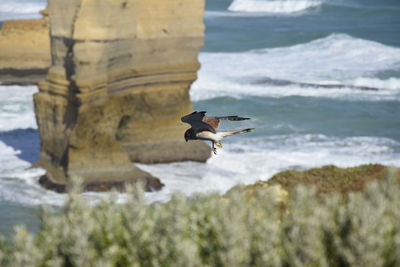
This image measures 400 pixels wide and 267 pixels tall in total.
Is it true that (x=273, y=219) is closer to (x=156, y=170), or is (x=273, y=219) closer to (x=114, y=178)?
(x=114, y=178)

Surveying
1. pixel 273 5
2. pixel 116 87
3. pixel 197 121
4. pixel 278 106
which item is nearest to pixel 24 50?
pixel 278 106

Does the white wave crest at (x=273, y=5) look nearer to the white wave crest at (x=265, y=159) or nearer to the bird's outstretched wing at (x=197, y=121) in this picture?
the white wave crest at (x=265, y=159)

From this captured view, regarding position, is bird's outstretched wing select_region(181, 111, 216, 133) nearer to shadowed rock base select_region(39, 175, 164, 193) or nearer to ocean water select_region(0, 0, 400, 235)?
ocean water select_region(0, 0, 400, 235)

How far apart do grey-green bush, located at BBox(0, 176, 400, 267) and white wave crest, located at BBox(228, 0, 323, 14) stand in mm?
89663

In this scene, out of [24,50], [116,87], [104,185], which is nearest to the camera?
[104,185]

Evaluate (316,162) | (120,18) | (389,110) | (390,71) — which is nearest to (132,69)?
(120,18)

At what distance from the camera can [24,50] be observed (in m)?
46.2

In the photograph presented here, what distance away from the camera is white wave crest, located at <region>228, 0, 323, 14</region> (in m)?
99.0

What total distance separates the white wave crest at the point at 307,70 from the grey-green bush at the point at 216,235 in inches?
1351

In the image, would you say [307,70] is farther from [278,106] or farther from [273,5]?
[273,5]

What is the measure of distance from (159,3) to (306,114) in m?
13.1

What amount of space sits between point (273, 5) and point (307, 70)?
49.4m

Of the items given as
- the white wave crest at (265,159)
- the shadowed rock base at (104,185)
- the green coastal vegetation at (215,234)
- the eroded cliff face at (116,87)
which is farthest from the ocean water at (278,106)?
the green coastal vegetation at (215,234)

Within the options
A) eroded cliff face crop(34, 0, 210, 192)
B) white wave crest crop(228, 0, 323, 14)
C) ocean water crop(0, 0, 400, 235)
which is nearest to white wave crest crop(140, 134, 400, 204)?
ocean water crop(0, 0, 400, 235)
